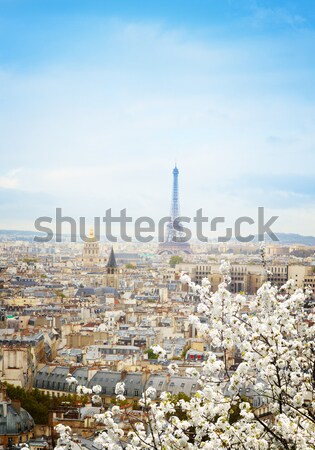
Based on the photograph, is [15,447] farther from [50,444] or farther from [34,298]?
[34,298]

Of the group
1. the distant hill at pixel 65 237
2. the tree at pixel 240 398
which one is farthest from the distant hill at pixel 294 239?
the tree at pixel 240 398

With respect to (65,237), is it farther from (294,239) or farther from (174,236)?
(294,239)

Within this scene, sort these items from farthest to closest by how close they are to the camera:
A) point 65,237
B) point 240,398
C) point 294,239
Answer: point 65,237, point 294,239, point 240,398

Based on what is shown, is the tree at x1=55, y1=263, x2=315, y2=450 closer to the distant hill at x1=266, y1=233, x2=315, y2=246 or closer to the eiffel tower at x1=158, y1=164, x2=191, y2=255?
the distant hill at x1=266, y1=233, x2=315, y2=246

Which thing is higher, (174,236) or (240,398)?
(174,236)

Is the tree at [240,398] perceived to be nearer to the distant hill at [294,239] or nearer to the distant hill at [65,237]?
the distant hill at [65,237]

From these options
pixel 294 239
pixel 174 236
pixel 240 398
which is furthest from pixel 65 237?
pixel 240 398

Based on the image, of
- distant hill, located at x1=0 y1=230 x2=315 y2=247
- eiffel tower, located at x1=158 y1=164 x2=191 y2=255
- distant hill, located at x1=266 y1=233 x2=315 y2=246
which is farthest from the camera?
eiffel tower, located at x1=158 y1=164 x2=191 y2=255

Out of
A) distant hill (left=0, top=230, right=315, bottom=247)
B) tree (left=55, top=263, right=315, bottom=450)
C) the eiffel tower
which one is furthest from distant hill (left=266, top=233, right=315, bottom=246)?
tree (left=55, top=263, right=315, bottom=450)
